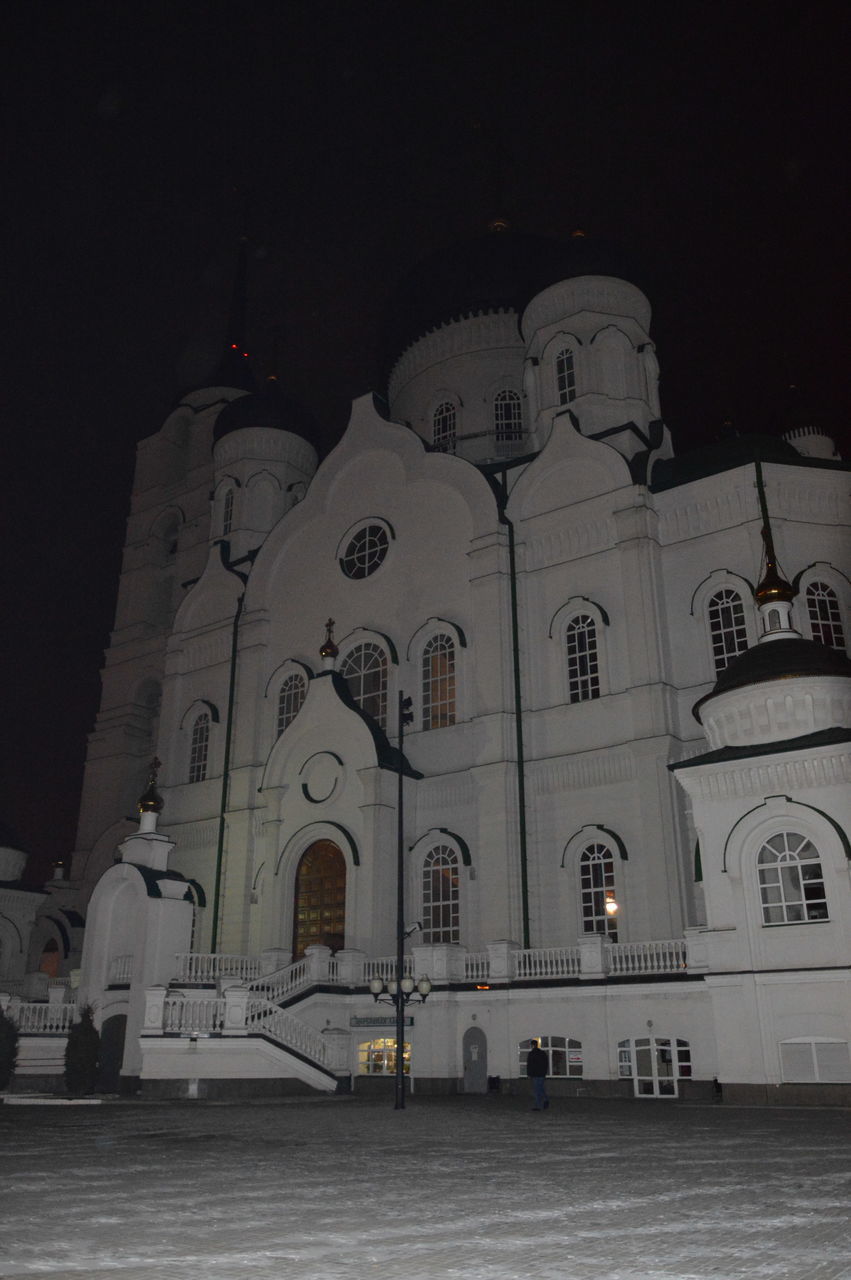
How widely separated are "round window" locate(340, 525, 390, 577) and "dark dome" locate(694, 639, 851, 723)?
1335cm

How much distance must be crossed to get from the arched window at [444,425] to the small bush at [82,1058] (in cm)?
2138

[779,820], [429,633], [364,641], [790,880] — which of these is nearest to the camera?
[790,880]

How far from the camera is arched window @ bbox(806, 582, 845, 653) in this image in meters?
24.8

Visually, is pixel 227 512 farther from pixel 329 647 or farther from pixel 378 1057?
pixel 378 1057

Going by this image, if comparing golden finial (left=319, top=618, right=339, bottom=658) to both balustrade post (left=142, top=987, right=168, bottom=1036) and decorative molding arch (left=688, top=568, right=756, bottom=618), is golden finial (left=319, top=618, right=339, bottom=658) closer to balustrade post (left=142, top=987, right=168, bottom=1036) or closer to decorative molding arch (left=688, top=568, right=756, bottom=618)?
decorative molding arch (left=688, top=568, right=756, bottom=618)

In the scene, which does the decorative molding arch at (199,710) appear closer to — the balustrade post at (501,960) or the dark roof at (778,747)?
the balustrade post at (501,960)

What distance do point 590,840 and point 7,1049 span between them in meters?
13.8

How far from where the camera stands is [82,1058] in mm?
22562

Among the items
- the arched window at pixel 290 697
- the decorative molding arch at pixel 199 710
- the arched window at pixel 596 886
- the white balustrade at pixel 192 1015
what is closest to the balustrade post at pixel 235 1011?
the white balustrade at pixel 192 1015

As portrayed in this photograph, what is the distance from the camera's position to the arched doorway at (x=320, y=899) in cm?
2767

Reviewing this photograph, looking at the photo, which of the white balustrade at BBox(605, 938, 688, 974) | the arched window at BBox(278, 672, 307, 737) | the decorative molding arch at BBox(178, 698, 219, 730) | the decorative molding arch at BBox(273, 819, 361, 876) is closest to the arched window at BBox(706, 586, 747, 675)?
the white balustrade at BBox(605, 938, 688, 974)

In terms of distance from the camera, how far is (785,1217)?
689 cm

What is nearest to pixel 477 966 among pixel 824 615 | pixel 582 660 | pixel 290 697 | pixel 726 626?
pixel 582 660

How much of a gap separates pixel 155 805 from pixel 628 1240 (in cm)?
2294
